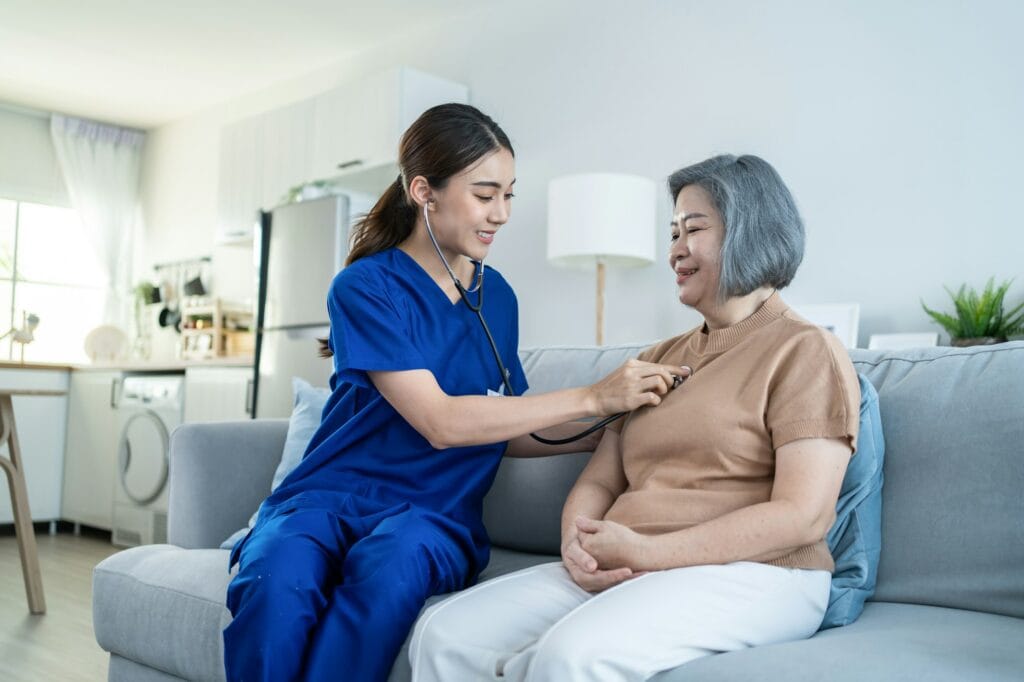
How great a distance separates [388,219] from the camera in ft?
5.75

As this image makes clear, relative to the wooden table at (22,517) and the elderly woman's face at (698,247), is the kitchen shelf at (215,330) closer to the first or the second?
the wooden table at (22,517)

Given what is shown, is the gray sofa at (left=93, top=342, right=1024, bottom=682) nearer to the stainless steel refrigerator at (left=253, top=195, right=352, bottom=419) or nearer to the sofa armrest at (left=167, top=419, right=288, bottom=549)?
the sofa armrest at (left=167, top=419, right=288, bottom=549)

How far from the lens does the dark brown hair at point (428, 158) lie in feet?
5.39

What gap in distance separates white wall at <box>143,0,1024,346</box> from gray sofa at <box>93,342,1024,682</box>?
5.38ft

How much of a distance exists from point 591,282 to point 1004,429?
281cm

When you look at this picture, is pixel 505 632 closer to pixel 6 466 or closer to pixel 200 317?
pixel 6 466

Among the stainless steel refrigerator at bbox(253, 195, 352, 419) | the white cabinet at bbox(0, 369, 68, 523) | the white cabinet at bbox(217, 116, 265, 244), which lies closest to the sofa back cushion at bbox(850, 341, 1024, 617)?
the stainless steel refrigerator at bbox(253, 195, 352, 419)

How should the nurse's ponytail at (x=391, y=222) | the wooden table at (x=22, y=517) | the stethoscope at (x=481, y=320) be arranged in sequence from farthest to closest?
the wooden table at (x=22, y=517) < the nurse's ponytail at (x=391, y=222) < the stethoscope at (x=481, y=320)

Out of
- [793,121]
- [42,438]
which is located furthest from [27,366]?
[793,121]

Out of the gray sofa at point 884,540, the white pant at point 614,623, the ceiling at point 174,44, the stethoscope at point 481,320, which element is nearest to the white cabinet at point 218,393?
the ceiling at point 174,44

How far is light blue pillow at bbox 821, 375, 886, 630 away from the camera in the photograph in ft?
4.51

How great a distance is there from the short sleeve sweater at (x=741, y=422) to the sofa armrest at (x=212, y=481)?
1022mm

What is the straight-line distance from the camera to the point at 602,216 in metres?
3.47

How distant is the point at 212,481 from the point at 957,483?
58.8 inches
